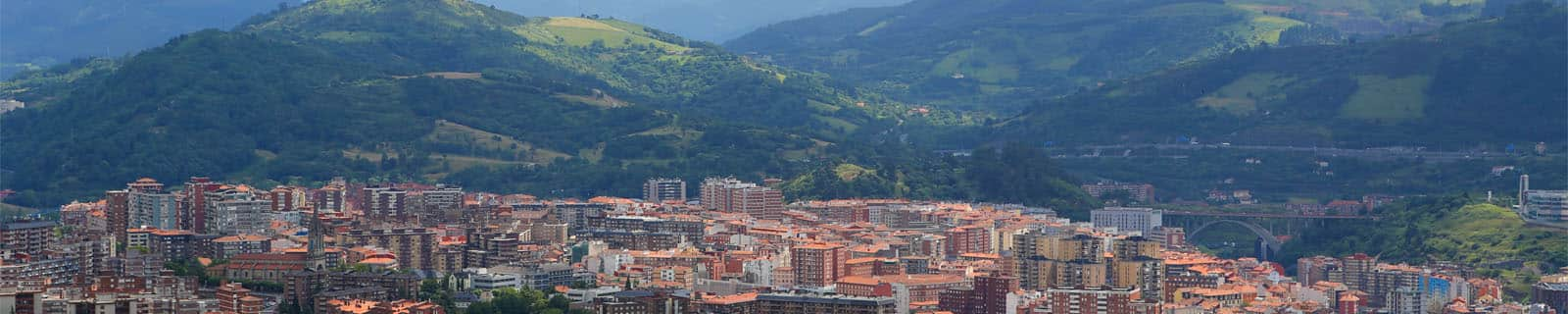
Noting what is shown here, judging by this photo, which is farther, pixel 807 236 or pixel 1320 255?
pixel 1320 255

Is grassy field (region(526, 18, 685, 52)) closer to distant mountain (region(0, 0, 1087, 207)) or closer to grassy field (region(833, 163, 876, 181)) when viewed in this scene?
distant mountain (region(0, 0, 1087, 207))

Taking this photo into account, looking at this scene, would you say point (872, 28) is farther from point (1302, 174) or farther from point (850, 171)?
point (850, 171)

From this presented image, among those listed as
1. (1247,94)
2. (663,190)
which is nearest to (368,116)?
(663,190)

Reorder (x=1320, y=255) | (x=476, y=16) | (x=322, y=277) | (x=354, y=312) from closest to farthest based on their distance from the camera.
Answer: (x=354, y=312)
(x=322, y=277)
(x=1320, y=255)
(x=476, y=16)

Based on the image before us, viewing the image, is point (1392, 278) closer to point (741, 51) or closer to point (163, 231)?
point (163, 231)

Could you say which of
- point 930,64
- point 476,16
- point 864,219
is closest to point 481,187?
point 864,219

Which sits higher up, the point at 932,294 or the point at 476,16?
the point at 476,16

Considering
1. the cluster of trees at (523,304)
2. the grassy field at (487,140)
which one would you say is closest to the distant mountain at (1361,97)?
the grassy field at (487,140)

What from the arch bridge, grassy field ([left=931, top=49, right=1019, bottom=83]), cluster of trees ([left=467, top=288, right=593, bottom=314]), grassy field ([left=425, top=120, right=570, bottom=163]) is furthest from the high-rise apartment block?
grassy field ([left=931, top=49, right=1019, bottom=83])
